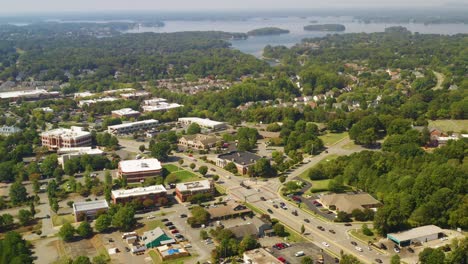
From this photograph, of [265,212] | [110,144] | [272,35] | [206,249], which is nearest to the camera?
[206,249]

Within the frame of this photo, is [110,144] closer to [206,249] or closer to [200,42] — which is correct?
[206,249]

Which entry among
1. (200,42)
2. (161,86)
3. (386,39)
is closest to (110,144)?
(161,86)

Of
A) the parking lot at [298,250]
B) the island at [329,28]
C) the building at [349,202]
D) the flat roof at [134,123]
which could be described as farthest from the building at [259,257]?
the island at [329,28]

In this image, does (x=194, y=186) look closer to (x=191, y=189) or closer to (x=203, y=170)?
(x=191, y=189)

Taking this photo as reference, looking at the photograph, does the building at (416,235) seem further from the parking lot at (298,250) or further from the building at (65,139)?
the building at (65,139)

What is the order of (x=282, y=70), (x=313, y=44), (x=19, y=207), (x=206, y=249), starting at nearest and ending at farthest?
1. (x=206, y=249)
2. (x=19, y=207)
3. (x=282, y=70)
4. (x=313, y=44)

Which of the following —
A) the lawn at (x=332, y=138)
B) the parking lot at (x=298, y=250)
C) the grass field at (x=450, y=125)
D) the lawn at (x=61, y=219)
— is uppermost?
the grass field at (x=450, y=125)

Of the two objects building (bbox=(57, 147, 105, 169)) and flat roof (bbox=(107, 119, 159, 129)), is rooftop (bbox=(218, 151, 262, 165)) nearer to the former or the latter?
building (bbox=(57, 147, 105, 169))
